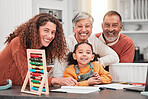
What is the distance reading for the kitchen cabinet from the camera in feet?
16.7

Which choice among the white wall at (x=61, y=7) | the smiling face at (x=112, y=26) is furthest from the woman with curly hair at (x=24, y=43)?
the white wall at (x=61, y=7)

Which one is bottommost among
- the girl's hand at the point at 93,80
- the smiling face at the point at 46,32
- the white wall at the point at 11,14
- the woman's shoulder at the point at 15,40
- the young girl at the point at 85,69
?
the girl's hand at the point at 93,80

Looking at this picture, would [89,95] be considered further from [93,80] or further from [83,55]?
[83,55]

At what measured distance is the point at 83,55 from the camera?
6.71ft

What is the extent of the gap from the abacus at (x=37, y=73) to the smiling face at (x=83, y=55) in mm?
517

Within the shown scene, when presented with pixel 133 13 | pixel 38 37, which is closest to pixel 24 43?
pixel 38 37

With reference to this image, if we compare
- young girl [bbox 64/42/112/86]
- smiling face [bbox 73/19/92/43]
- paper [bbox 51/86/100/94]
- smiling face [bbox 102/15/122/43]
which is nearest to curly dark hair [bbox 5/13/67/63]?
young girl [bbox 64/42/112/86]

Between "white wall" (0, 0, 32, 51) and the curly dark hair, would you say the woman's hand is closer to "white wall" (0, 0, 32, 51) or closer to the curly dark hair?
the curly dark hair

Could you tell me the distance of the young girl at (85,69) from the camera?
6.52 feet

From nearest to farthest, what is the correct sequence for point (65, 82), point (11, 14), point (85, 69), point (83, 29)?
point (65, 82), point (85, 69), point (83, 29), point (11, 14)

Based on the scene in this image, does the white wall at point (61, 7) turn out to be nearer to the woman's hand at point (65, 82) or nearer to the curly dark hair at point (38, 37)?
the curly dark hair at point (38, 37)

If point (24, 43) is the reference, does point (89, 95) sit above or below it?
below

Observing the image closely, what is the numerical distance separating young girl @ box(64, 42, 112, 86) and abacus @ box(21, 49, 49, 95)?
18.2 inches

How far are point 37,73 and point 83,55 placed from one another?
0.57 meters
